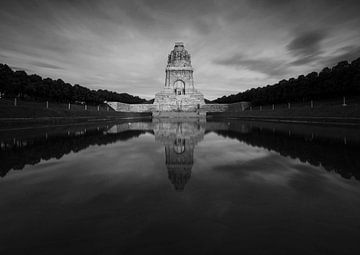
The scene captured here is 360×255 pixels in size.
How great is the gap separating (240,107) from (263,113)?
24.9m

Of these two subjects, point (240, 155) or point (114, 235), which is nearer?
point (114, 235)

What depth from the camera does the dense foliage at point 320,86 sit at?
35.5 meters

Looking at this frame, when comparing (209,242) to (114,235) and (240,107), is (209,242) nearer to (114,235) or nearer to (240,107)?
(114,235)

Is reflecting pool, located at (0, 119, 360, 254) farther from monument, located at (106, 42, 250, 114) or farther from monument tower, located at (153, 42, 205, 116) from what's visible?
monument tower, located at (153, 42, 205, 116)

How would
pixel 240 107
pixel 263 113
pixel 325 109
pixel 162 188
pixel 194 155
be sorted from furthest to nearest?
pixel 240 107
pixel 263 113
pixel 325 109
pixel 194 155
pixel 162 188

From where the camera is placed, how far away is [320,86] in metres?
41.7

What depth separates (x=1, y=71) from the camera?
33.9 meters

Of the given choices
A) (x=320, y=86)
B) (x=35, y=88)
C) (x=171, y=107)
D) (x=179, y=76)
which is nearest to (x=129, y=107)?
(x=171, y=107)

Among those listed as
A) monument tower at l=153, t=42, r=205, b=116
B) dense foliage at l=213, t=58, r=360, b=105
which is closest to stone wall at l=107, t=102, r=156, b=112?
monument tower at l=153, t=42, r=205, b=116

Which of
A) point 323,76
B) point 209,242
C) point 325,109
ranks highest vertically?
point 323,76

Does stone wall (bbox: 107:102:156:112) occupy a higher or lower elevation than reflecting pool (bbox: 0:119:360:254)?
higher

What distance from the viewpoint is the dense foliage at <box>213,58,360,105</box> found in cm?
3550

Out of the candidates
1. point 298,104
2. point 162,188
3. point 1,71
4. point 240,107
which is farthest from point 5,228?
point 240,107

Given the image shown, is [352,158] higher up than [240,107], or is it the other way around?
[240,107]
